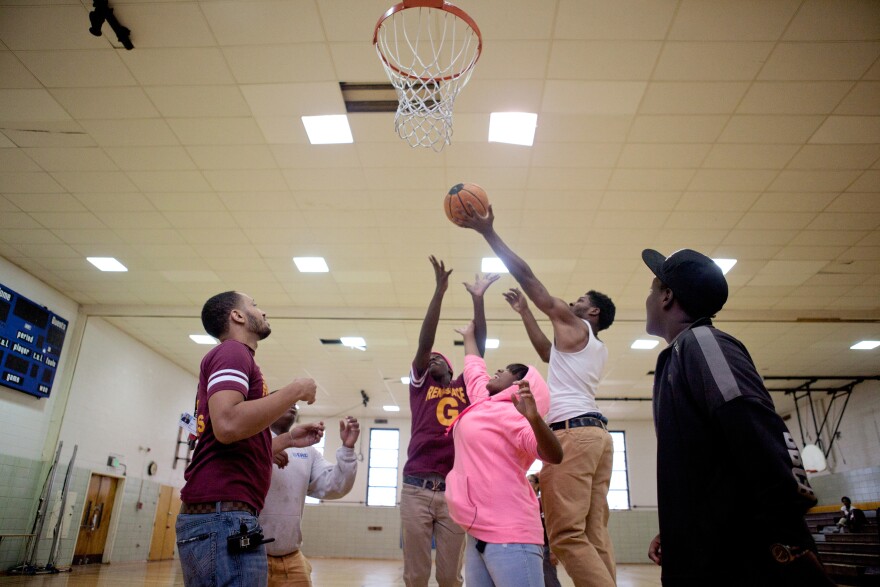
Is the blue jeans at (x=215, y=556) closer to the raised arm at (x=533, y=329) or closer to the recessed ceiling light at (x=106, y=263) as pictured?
the raised arm at (x=533, y=329)

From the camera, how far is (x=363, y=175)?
19.9ft

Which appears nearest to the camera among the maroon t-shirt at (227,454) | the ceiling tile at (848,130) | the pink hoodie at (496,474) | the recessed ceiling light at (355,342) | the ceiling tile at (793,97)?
the maroon t-shirt at (227,454)

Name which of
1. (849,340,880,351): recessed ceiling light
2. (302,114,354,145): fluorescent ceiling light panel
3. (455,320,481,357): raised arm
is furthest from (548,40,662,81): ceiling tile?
(849,340,880,351): recessed ceiling light

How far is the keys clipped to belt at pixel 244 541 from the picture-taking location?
1.67 metres

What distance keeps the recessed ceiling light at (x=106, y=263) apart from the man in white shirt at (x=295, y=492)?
6036mm

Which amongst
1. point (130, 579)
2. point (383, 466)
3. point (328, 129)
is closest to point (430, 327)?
point (328, 129)

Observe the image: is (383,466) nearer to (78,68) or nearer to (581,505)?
(78,68)

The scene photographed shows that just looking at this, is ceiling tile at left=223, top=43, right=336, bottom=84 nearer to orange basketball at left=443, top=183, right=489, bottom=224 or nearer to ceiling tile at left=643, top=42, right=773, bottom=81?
orange basketball at left=443, top=183, right=489, bottom=224

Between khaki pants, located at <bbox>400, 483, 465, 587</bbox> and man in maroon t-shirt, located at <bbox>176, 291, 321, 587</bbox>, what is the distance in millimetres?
1210

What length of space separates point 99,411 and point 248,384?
9848mm

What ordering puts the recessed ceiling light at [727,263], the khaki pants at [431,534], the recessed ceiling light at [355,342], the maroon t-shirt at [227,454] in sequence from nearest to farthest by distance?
the maroon t-shirt at [227,454] → the khaki pants at [431,534] → the recessed ceiling light at [727,263] → the recessed ceiling light at [355,342]

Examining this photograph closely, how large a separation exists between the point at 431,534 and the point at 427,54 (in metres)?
Result: 3.57

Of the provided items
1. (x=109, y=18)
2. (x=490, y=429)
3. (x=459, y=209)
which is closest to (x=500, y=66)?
(x=459, y=209)

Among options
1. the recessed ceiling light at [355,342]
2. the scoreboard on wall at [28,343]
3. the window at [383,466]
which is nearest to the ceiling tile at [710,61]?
the recessed ceiling light at [355,342]
